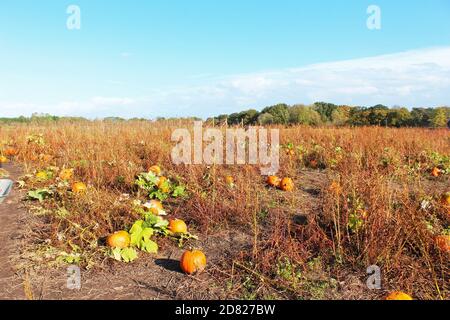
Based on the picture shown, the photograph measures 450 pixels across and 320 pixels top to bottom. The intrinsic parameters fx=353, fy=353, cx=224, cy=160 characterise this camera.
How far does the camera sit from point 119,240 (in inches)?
124

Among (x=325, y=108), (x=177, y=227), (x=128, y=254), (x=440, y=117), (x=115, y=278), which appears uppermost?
(x=325, y=108)

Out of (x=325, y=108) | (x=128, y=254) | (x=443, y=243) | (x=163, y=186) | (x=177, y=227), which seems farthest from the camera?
(x=325, y=108)

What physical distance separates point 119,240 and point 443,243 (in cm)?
276

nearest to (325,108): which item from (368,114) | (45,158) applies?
(368,114)

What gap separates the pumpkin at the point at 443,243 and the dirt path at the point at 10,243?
3235 millimetres

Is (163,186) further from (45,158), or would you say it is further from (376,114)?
(376,114)

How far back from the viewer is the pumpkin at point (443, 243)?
2.89 metres

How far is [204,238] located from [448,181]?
4902mm

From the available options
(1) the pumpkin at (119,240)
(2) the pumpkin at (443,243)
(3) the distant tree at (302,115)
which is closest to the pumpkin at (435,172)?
(2) the pumpkin at (443,243)

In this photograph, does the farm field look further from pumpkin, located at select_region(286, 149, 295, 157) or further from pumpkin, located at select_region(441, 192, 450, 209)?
pumpkin, located at select_region(286, 149, 295, 157)

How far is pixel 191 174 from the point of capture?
5.13 metres
